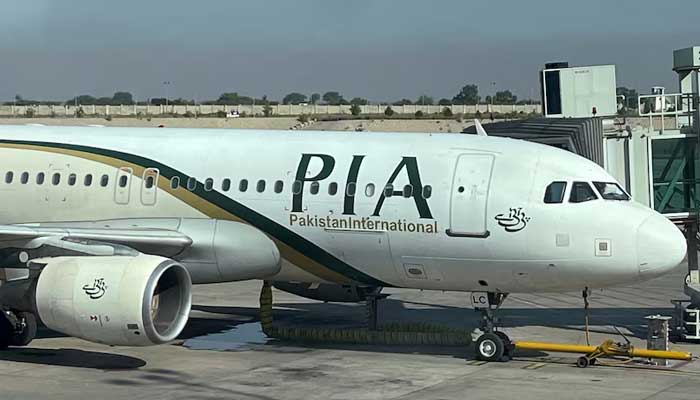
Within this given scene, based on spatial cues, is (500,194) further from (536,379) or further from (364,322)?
(364,322)

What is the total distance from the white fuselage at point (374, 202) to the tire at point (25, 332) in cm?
195

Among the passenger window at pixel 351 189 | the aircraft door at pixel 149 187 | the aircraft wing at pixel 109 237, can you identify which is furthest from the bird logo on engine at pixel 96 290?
the passenger window at pixel 351 189

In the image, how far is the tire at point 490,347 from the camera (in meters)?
18.5

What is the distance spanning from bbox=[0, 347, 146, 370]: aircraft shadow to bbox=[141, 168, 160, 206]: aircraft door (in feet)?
9.06

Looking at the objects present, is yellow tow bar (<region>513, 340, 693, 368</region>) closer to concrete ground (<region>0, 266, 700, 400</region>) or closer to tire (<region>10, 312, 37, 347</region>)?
concrete ground (<region>0, 266, 700, 400</region>)

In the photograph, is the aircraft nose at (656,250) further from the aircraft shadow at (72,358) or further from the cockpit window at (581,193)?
the aircraft shadow at (72,358)

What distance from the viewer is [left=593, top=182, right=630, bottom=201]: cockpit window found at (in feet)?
59.7

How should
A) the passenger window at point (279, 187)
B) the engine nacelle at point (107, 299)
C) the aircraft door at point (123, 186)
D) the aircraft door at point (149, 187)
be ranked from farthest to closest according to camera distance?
1. the aircraft door at point (123, 186)
2. the aircraft door at point (149, 187)
3. the passenger window at point (279, 187)
4. the engine nacelle at point (107, 299)

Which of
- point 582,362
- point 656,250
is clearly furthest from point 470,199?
point 582,362

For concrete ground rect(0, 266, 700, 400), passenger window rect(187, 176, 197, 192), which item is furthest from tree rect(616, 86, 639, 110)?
passenger window rect(187, 176, 197, 192)

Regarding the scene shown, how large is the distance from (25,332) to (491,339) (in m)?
8.13

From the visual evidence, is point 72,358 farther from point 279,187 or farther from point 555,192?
point 555,192

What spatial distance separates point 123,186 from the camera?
2053cm

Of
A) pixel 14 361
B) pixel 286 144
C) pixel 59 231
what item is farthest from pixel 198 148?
pixel 14 361
